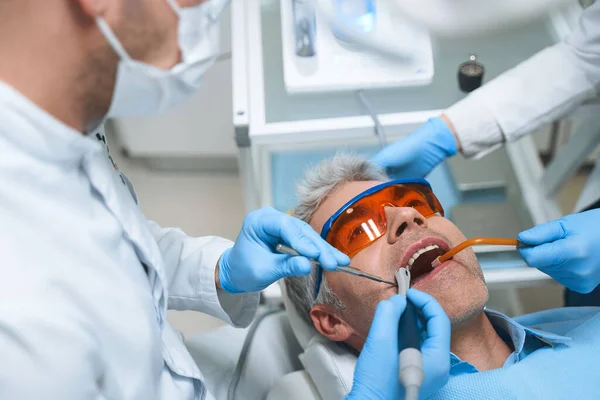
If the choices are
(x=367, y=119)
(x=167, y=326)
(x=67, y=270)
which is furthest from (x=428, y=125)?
(x=67, y=270)

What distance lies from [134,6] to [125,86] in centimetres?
11

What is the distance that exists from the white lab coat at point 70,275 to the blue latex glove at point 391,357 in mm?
341

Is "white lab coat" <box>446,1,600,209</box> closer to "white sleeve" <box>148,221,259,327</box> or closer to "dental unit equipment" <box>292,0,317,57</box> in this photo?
"dental unit equipment" <box>292,0,317,57</box>

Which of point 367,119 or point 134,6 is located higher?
point 134,6

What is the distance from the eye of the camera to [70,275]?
0.73 metres

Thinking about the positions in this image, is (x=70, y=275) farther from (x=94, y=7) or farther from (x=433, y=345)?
(x=433, y=345)

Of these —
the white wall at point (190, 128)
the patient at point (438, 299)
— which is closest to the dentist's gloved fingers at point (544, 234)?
the patient at point (438, 299)

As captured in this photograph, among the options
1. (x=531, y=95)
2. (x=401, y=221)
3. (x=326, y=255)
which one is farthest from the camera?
(x=531, y=95)

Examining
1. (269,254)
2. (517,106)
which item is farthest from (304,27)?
(269,254)

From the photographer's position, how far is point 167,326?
1.06 meters

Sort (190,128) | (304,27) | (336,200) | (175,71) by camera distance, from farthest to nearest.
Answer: (190,128)
(304,27)
(336,200)
(175,71)

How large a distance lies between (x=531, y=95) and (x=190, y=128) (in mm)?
Answer: 1537

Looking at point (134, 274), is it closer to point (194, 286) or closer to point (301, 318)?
point (194, 286)

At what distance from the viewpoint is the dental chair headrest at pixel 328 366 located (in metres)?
1.17
